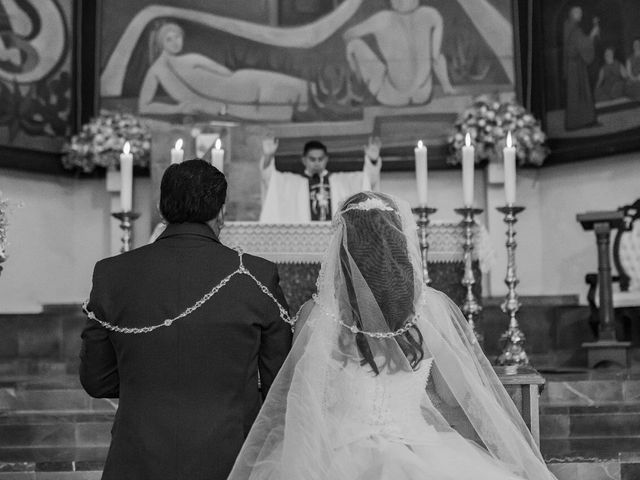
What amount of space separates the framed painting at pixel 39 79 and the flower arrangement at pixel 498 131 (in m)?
4.24

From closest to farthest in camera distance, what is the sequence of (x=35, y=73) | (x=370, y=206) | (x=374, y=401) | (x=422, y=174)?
1. (x=374, y=401)
2. (x=370, y=206)
3. (x=422, y=174)
4. (x=35, y=73)

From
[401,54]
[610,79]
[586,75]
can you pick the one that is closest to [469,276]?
[610,79]

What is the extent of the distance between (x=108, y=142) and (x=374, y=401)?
7852 millimetres

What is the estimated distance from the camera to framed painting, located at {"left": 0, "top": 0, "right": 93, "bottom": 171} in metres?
10.5

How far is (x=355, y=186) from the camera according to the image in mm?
8469

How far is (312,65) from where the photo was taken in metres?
11.2

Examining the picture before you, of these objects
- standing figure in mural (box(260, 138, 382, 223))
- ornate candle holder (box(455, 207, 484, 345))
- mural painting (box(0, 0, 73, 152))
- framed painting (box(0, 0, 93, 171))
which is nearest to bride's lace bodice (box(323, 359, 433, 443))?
ornate candle holder (box(455, 207, 484, 345))

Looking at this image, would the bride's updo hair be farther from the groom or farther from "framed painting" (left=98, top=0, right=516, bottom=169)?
"framed painting" (left=98, top=0, right=516, bottom=169)

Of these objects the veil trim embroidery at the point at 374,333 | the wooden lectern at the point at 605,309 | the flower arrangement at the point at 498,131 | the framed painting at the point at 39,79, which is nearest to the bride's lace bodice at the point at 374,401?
the veil trim embroidery at the point at 374,333

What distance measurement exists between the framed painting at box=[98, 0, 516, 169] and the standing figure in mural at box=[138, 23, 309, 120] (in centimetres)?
1

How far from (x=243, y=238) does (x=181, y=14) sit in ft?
16.8

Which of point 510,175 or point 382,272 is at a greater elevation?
point 510,175

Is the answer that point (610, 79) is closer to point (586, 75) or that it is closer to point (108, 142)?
point (586, 75)

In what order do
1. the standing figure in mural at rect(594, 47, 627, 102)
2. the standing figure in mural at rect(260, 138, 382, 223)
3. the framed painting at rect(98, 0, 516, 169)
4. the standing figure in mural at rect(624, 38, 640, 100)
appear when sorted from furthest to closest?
the framed painting at rect(98, 0, 516, 169) < the standing figure in mural at rect(594, 47, 627, 102) < the standing figure in mural at rect(624, 38, 640, 100) < the standing figure in mural at rect(260, 138, 382, 223)
